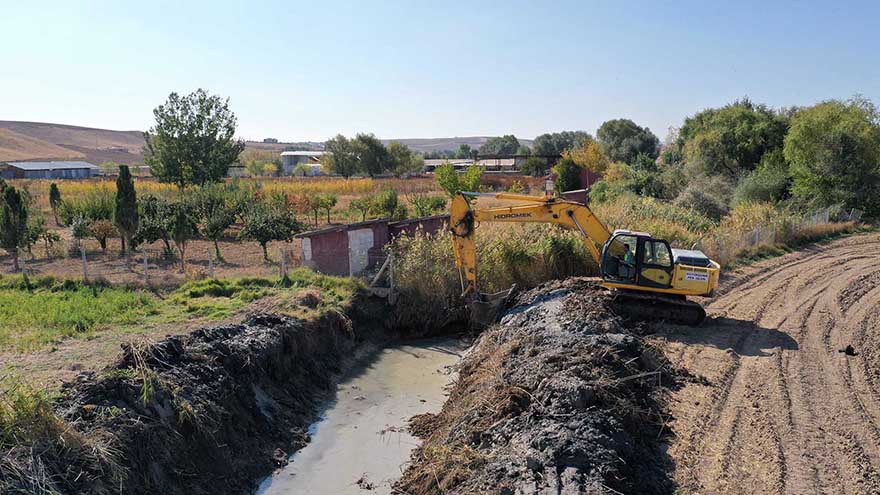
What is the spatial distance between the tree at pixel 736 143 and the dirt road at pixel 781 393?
77.4ft

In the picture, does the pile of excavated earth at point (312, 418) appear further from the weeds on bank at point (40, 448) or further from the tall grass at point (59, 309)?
the tall grass at point (59, 309)

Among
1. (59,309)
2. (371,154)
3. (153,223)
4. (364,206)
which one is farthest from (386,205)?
(371,154)

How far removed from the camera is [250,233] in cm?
2111

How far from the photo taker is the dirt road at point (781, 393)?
7.89 m

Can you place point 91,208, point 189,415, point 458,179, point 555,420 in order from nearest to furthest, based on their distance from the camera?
point 555,420, point 189,415, point 91,208, point 458,179

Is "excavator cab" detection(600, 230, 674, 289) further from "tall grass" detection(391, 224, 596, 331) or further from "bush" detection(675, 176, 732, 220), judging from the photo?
"bush" detection(675, 176, 732, 220)

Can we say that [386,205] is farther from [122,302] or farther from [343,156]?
[343,156]

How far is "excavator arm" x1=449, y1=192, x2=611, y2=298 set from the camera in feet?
49.0

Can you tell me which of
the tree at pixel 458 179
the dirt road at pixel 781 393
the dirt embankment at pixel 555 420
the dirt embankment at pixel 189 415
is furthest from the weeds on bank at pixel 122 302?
the tree at pixel 458 179

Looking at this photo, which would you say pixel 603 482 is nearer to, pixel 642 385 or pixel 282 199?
pixel 642 385

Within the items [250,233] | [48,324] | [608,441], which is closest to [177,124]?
[250,233]

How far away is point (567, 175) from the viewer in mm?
43969

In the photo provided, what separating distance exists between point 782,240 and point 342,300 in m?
18.6

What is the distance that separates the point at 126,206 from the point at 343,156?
48.4m
